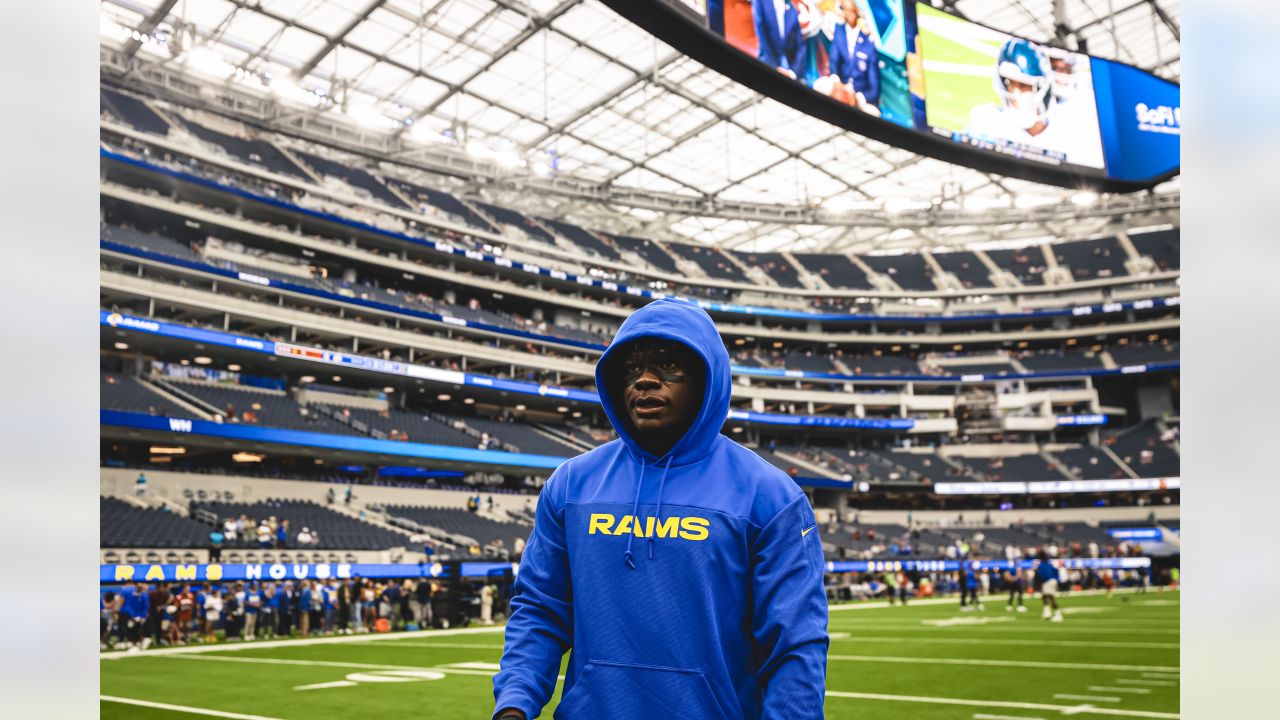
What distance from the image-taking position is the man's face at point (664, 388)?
2.44m

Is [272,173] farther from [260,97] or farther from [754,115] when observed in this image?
[754,115]

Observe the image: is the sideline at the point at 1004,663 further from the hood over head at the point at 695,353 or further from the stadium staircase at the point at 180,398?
the stadium staircase at the point at 180,398

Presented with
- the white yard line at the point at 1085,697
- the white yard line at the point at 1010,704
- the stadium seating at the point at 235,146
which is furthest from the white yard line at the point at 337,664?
the stadium seating at the point at 235,146

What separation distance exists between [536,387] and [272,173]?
54.5ft

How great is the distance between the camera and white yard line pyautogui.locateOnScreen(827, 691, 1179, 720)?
808cm

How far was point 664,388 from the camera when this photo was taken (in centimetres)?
246

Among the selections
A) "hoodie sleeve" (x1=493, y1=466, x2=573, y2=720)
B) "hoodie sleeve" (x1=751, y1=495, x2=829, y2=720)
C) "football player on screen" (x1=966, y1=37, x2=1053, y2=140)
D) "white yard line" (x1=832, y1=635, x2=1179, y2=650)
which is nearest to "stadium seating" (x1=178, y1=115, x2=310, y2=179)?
"white yard line" (x1=832, y1=635, x2=1179, y2=650)

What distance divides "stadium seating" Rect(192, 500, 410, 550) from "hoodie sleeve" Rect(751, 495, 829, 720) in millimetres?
30140

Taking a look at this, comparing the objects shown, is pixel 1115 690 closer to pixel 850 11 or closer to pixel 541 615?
pixel 850 11

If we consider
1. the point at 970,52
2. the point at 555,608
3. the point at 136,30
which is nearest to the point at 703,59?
the point at 970,52

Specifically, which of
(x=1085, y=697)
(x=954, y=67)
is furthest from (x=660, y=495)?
(x=954, y=67)

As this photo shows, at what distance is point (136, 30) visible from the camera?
37219 mm

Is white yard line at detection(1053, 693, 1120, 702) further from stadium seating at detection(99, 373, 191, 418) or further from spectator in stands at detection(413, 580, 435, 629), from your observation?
stadium seating at detection(99, 373, 191, 418)

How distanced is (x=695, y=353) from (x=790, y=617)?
0.69 m
